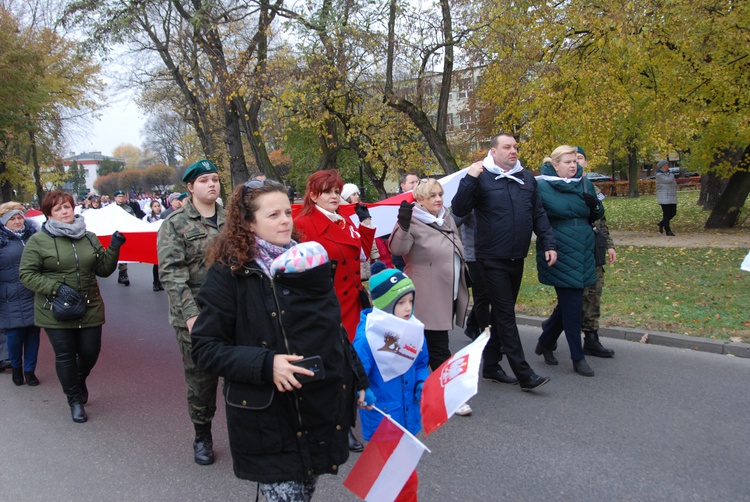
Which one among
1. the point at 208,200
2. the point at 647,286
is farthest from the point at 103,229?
the point at 647,286

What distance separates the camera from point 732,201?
50.6 ft

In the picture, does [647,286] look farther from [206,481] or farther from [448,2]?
[448,2]

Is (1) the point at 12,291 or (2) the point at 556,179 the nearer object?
(2) the point at 556,179

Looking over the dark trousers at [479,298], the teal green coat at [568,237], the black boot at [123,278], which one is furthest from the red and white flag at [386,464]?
the black boot at [123,278]

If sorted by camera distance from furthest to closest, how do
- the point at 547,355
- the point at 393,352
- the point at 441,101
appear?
the point at 441,101
the point at 547,355
the point at 393,352

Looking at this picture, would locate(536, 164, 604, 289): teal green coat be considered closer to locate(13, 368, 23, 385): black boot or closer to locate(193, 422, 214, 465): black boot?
locate(193, 422, 214, 465): black boot

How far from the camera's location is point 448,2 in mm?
13984

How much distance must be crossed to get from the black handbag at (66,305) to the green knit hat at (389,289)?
2.86m

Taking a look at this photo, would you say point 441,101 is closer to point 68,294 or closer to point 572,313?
point 572,313

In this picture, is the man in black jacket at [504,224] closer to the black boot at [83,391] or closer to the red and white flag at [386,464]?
the red and white flag at [386,464]

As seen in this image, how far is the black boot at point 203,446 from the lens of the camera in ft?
13.6

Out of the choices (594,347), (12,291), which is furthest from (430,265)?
(12,291)

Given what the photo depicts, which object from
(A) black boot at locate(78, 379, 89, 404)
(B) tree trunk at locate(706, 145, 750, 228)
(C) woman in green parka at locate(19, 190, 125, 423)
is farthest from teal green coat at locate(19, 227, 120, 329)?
(B) tree trunk at locate(706, 145, 750, 228)

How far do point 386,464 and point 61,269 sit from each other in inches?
148
